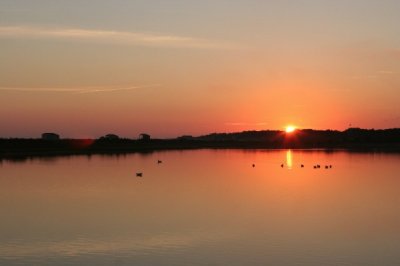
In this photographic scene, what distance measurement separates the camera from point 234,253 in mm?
19203

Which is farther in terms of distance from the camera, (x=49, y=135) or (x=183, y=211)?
(x=49, y=135)

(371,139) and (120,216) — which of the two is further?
(371,139)

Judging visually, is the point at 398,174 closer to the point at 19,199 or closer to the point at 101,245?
the point at 19,199

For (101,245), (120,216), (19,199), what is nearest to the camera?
(101,245)

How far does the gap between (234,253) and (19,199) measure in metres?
18.8

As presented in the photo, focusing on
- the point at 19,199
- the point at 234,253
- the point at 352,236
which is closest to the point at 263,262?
the point at 234,253

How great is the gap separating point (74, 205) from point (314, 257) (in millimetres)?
16400

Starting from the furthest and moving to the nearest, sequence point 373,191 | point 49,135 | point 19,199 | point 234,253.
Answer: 1. point 49,135
2. point 373,191
3. point 19,199
4. point 234,253

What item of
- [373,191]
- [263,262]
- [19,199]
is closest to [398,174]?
[373,191]

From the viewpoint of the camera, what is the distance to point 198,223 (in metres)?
24.9

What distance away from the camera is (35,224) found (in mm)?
25094

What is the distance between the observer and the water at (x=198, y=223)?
61.9 feet

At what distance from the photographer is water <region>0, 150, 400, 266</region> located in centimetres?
1886

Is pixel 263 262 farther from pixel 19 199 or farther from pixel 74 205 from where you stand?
pixel 19 199
